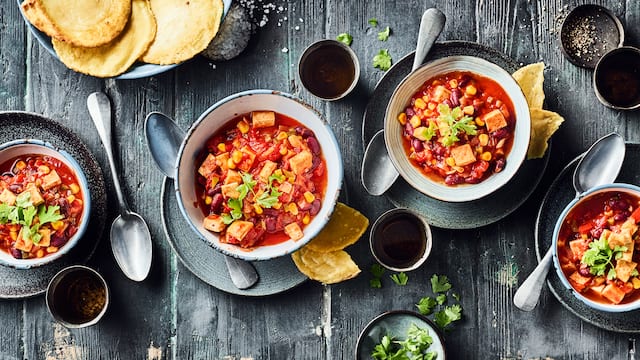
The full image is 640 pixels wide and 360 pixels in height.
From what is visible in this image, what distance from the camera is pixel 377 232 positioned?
452cm

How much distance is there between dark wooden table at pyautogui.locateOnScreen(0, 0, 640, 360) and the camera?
4637 mm

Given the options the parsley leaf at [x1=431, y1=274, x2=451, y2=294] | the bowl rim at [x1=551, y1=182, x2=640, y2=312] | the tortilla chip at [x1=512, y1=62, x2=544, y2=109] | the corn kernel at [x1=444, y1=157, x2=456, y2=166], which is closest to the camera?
the bowl rim at [x1=551, y1=182, x2=640, y2=312]

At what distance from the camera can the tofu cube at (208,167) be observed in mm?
4277

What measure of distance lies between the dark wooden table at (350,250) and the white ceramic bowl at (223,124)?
17.8 inches

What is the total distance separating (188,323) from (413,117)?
1.88 meters

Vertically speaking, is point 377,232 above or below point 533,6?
below

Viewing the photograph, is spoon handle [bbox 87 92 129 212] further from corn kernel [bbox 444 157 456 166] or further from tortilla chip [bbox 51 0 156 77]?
corn kernel [bbox 444 157 456 166]

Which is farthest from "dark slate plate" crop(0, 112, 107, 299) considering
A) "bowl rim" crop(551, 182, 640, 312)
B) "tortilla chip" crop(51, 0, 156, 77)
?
"bowl rim" crop(551, 182, 640, 312)

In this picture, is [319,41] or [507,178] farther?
[319,41]

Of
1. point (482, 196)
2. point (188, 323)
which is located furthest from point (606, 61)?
point (188, 323)

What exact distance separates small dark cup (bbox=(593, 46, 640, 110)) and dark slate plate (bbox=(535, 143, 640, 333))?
36 cm

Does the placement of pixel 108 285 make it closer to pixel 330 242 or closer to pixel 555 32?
pixel 330 242

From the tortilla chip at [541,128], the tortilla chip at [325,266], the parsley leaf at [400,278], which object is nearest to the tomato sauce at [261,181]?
the tortilla chip at [325,266]

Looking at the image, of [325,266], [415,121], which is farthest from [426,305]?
[415,121]
